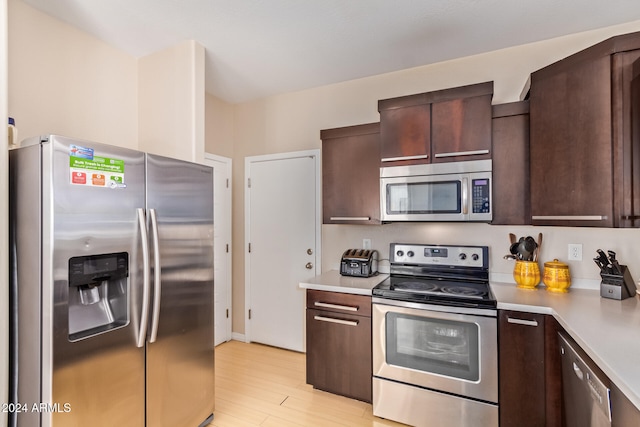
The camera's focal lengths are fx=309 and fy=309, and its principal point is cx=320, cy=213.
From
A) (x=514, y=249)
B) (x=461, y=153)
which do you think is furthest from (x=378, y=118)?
(x=514, y=249)

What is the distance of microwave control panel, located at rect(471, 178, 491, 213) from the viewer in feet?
6.82

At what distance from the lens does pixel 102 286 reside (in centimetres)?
158

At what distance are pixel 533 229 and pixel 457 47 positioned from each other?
149 cm

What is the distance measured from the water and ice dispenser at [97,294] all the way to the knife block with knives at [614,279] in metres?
2.77

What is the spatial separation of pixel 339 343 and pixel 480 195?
1456 millimetres

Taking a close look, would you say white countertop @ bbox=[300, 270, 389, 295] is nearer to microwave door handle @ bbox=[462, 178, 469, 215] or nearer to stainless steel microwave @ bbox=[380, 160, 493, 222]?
stainless steel microwave @ bbox=[380, 160, 493, 222]

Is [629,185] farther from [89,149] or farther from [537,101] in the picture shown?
[89,149]

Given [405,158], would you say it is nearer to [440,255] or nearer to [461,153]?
[461,153]

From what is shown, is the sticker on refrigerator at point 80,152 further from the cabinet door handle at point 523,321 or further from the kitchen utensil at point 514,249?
the kitchen utensil at point 514,249

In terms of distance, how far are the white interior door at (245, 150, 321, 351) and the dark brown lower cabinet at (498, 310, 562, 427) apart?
1.74 meters

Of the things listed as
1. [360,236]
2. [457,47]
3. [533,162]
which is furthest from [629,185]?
[360,236]

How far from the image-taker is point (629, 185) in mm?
1608

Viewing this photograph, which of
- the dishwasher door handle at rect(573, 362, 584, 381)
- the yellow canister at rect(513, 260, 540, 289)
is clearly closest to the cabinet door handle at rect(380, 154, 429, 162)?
the yellow canister at rect(513, 260, 540, 289)

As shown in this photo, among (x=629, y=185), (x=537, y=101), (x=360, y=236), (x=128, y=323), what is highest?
(x=537, y=101)
